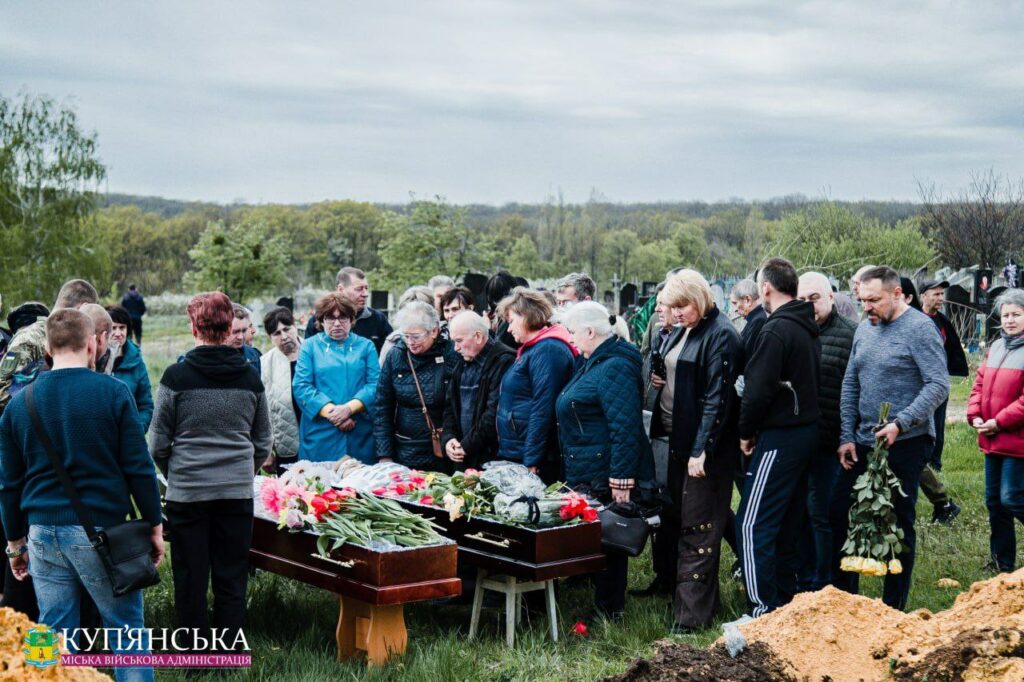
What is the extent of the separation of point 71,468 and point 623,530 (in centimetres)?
316

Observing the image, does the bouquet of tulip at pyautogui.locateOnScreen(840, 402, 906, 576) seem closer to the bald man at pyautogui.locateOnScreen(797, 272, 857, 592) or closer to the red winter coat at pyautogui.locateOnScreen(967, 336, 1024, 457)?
the bald man at pyautogui.locateOnScreen(797, 272, 857, 592)

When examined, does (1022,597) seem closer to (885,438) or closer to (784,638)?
(784,638)

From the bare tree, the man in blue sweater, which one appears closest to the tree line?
the bare tree

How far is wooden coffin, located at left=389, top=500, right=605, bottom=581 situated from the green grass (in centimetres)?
42

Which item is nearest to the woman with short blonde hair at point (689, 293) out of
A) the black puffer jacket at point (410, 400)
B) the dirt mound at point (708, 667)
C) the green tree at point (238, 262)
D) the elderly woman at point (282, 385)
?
the black puffer jacket at point (410, 400)

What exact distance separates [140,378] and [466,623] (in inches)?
105

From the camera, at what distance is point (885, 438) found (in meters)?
6.00

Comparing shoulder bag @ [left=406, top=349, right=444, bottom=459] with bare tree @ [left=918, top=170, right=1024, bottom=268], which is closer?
shoulder bag @ [left=406, top=349, right=444, bottom=459]

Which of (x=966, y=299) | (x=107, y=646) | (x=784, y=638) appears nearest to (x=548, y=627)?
(x=784, y=638)

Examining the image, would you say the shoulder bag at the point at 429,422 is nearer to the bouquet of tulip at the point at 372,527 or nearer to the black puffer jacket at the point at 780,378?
the bouquet of tulip at the point at 372,527

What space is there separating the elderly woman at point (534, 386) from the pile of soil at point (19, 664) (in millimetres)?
3748

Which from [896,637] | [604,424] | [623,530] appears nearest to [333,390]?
[604,424]

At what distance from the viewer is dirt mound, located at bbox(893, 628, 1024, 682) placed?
3.62 metres

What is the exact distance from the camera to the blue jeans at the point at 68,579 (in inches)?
178
